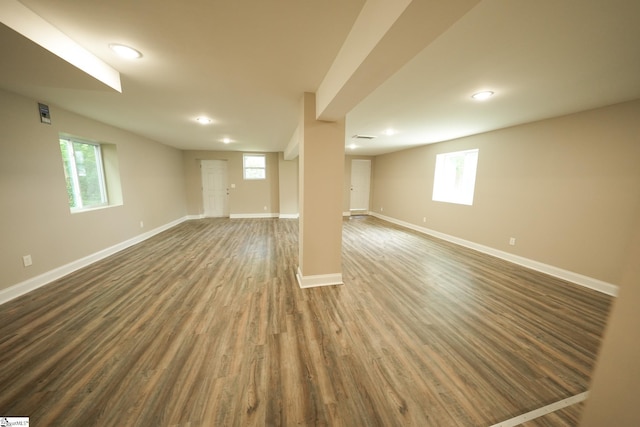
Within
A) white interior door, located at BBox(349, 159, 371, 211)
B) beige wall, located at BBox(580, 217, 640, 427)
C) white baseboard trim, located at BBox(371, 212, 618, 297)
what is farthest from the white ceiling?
white interior door, located at BBox(349, 159, 371, 211)

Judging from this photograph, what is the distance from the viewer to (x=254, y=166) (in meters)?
7.20

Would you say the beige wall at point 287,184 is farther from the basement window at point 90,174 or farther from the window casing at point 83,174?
the window casing at point 83,174

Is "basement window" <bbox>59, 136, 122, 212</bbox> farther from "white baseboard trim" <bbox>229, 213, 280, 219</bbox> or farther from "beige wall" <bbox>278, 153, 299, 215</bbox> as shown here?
"beige wall" <bbox>278, 153, 299, 215</bbox>

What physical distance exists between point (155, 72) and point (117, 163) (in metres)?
2.99

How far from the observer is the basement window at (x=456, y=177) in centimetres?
445

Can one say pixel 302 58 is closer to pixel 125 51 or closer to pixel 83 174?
pixel 125 51

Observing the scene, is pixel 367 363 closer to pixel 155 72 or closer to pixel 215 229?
pixel 155 72

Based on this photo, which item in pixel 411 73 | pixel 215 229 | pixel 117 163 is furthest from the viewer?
pixel 215 229

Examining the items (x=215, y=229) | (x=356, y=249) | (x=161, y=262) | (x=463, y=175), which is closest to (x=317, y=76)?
(x=356, y=249)

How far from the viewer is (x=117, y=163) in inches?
155

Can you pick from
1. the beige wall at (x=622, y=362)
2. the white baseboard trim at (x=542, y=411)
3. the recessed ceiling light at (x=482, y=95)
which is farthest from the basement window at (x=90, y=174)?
the recessed ceiling light at (x=482, y=95)

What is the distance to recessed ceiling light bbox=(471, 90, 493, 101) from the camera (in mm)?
2314

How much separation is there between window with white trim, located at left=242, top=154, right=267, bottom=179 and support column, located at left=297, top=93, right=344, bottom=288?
4950 mm

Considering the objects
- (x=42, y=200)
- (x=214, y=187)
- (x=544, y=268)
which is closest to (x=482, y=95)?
(x=544, y=268)
